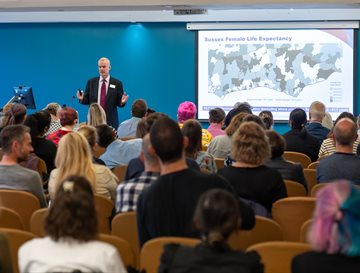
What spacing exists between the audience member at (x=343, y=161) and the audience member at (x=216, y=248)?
97.5 inches

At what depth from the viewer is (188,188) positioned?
108 inches

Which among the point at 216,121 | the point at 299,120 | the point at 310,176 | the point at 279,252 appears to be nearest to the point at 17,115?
the point at 216,121

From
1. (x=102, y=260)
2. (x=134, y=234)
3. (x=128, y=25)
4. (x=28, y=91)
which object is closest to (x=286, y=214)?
(x=134, y=234)

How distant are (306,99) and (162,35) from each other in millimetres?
3275

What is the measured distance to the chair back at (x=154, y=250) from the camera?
2.46 metres

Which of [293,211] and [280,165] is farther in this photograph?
[280,165]

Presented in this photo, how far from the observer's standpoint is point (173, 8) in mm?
10219

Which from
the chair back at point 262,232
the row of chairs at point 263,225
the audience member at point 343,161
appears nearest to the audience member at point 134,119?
the audience member at point 343,161

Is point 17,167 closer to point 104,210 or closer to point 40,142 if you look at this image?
point 104,210

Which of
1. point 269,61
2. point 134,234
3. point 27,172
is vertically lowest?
point 134,234

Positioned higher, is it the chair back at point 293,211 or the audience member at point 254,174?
the audience member at point 254,174

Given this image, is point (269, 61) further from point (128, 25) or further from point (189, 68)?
point (128, 25)

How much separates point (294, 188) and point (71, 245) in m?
2.32

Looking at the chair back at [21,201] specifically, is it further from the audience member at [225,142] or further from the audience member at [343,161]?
the audience member at [225,142]
